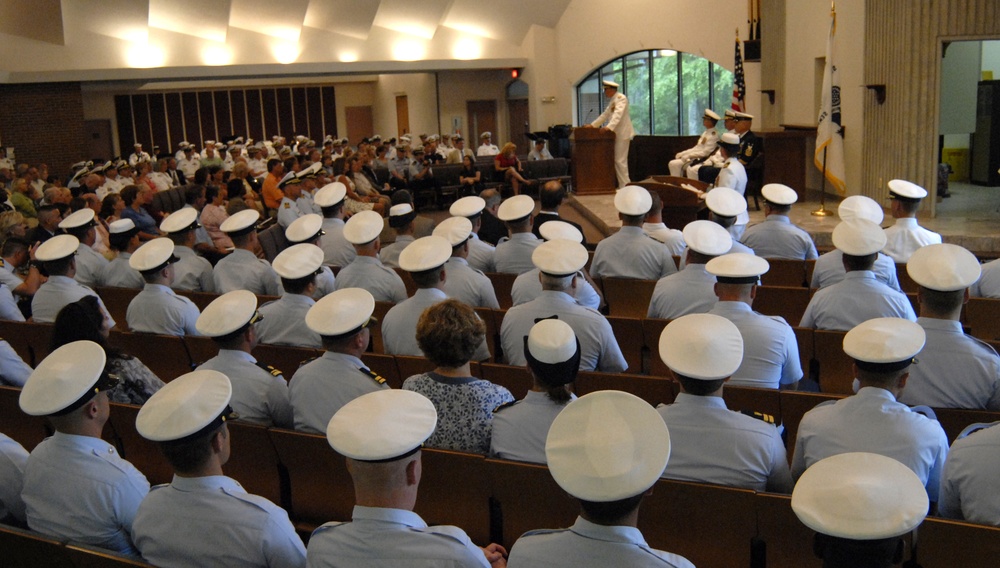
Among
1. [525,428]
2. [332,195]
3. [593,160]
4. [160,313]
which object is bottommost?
[525,428]

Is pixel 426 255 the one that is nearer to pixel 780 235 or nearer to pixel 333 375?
pixel 333 375

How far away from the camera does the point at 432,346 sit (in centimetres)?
314

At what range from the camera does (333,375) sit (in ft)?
Answer: 11.1

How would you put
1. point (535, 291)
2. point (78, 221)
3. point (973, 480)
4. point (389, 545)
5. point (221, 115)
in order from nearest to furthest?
point (389, 545) → point (973, 480) → point (535, 291) → point (78, 221) → point (221, 115)

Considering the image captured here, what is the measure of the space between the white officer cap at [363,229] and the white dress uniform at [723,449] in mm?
3315

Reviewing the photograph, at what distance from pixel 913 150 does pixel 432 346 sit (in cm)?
777

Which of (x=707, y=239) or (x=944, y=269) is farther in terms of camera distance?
(x=707, y=239)

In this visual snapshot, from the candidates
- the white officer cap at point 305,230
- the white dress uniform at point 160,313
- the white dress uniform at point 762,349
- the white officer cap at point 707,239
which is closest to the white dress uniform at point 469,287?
the white officer cap at point 707,239

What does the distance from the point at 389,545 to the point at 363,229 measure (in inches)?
153

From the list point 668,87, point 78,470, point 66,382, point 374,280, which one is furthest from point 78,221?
point 668,87

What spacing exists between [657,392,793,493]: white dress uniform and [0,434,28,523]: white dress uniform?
2195 mm

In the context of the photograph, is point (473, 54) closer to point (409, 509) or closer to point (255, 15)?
point (255, 15)

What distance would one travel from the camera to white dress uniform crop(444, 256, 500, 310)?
521cm

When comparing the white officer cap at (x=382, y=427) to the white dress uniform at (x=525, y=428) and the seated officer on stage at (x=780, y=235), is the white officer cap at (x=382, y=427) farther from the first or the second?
the seated officer on stage at (x=780, y=235)
